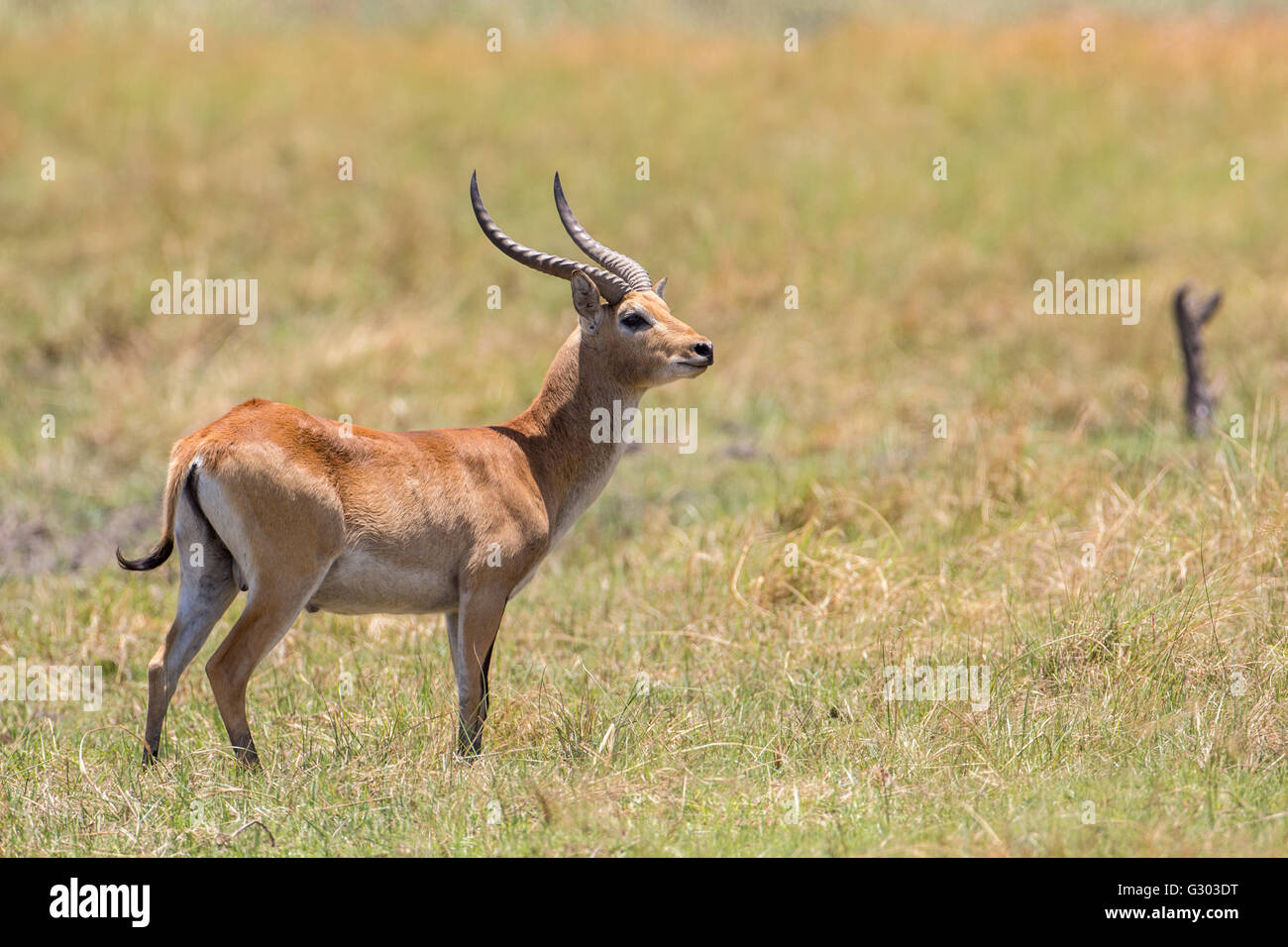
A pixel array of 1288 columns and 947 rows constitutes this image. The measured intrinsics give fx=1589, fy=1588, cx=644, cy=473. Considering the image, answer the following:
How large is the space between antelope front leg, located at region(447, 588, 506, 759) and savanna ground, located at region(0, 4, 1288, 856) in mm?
156

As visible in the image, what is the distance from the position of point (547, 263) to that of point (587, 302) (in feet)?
0.96

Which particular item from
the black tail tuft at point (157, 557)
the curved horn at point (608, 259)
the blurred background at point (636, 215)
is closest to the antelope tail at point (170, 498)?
the black tail tuft at point (157, 557)

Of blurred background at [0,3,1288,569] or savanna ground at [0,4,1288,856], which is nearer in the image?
savanna ground at [0,4,1288,856]

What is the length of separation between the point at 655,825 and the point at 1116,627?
273 cm

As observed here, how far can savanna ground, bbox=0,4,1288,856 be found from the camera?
5.91 metres

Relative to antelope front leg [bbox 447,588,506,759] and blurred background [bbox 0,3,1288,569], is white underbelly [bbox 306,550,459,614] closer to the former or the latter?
antelope front leg [bbox 447,588,506,759]

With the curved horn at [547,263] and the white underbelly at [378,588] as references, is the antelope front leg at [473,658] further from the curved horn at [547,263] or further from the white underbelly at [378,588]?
the curved horn at [547,263]

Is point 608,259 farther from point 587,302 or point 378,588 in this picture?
point 378,588

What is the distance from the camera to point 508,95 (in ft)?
69.2

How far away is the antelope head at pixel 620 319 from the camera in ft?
22.6

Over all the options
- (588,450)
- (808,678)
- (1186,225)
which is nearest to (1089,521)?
(808,678)

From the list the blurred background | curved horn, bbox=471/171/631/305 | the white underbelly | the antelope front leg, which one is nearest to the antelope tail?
the white underbelly

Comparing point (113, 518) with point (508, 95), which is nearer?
point (113, 518)

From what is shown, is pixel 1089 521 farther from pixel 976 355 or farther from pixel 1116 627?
pixel 976 355
